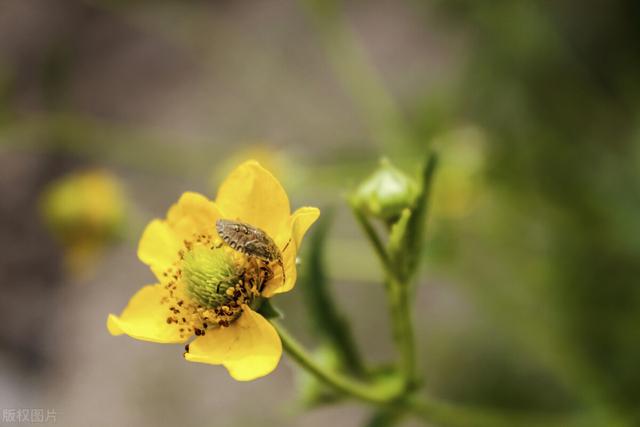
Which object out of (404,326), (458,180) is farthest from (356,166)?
(404,326)

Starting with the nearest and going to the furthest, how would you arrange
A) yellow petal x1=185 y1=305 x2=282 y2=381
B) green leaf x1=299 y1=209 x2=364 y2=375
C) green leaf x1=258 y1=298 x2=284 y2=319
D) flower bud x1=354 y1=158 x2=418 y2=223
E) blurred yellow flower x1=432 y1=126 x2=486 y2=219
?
1. yellow petal x1=185 y1=305 x2=282 y2=381
2. green leaf x1=258 y1=298 x2=284 y2=319
3. flower bud x1=354 y1=158 x2=418 y2=223
4. green leaf x1=299 y1=209 x2=364 y2=375
5. blurred yellow flower x1=432 y1=126 x2=486 y2=219

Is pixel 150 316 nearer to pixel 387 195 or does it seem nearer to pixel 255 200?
pixel 255 200

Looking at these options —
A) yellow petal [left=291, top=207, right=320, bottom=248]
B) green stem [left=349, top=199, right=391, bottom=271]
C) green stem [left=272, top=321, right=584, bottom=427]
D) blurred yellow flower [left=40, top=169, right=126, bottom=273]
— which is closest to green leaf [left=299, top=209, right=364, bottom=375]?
green stem [left=272, top=321, right=584, bottom=427]

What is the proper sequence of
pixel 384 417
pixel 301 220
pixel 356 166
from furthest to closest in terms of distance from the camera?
1. pixel 356 166
2. pixel 384 417
3. pixel 301 220

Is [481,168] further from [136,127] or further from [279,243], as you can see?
[136,127]

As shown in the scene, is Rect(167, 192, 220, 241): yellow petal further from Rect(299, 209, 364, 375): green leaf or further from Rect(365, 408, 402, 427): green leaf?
Rect(365, 408, 402, 427): green leaf

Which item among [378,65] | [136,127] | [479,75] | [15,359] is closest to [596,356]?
[479,75]

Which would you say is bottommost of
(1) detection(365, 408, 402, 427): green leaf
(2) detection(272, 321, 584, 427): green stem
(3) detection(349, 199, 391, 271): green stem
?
(1) detection(365, 408, 402, 427): green leaf
